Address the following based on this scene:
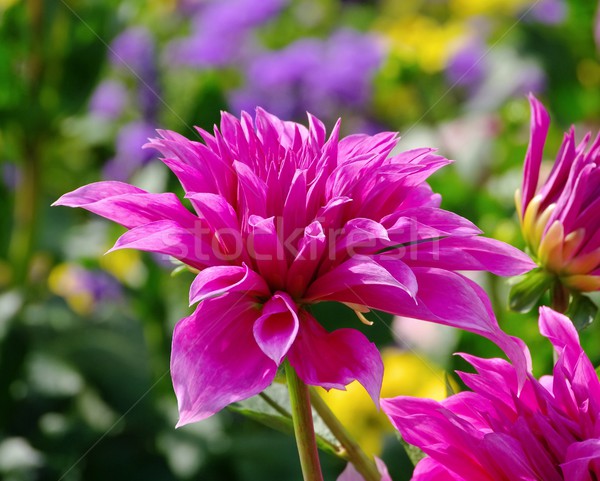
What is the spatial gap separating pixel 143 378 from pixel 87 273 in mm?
424

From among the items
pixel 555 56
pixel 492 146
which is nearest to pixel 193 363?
pixel 492 146

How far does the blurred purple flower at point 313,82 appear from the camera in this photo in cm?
145

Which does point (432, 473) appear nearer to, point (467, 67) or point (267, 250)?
point (267, 250)

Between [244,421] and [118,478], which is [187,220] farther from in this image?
[244,421]

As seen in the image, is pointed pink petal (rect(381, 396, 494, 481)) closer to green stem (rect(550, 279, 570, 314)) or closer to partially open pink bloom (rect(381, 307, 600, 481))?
partially open pink bloom (rect(381, 307, 600, 481))

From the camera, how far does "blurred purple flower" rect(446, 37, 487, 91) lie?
59.0 inches

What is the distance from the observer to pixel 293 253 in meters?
0.36

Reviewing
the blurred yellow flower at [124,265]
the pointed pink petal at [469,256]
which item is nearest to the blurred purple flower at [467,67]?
the blurred yellow flower at [124,265]

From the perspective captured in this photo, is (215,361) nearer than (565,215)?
Yes

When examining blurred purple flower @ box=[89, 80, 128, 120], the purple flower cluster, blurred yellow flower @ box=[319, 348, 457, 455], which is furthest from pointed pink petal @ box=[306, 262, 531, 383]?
blurred purple flower @ box=[89, 80, 128, 120]

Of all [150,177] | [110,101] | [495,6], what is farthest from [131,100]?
[495,6]

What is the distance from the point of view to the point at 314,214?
14.4 inches

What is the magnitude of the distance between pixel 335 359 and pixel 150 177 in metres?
0.79

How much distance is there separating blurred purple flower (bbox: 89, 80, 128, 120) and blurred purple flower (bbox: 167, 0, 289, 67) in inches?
5.0
